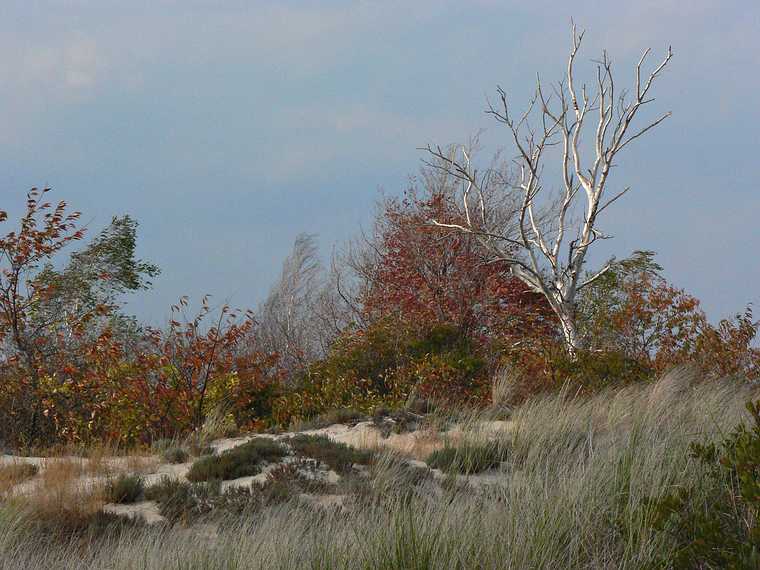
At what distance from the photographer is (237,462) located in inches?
343

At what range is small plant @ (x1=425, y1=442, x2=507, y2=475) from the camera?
832 centimetres

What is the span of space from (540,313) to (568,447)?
13.9m

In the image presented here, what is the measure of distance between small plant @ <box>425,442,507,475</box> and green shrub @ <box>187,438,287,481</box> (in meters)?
1.67

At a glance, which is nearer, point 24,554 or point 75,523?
point 24,554

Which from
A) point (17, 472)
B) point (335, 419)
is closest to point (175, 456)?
point (17, 472)

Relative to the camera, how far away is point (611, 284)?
21344 millimetres

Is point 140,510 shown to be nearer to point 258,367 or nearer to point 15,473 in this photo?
point 15,473

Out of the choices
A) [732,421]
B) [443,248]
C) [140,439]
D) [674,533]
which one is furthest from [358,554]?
[443,248]

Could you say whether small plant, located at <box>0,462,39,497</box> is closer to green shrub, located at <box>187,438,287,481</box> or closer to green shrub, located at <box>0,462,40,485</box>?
green shrub, located at <box>0,462,40,485</box>

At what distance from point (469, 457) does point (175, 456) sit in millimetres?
3413

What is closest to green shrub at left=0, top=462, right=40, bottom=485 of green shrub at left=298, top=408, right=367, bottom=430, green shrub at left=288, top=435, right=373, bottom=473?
green shrub at left=288, top=435, right=373, bottom=473

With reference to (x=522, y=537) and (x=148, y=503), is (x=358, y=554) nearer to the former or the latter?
(x=522, y=537)

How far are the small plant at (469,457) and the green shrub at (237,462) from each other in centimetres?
167

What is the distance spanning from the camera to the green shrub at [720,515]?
499cm
